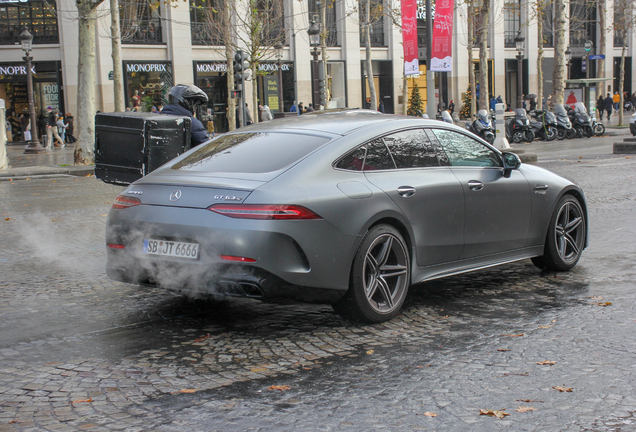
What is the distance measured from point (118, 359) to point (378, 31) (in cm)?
4825

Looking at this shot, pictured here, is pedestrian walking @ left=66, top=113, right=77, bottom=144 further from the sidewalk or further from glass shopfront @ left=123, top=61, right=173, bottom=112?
the sidewalk

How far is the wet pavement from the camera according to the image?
3.55 meters

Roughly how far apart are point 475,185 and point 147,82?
37069 mm

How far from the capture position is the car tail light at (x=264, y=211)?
462 cm

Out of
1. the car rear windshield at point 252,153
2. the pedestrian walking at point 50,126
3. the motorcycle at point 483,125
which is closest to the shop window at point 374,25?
the pedestrian walking at point 50,126

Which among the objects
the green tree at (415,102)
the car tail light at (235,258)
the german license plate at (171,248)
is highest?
the green tree at (415,102)

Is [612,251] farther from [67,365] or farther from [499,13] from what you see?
[499,13]

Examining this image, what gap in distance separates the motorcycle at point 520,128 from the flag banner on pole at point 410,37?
32.6 feet

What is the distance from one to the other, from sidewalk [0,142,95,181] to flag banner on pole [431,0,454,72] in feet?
33.9

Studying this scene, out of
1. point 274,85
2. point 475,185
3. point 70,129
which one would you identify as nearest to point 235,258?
point 475,185

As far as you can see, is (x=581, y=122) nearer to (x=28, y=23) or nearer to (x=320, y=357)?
(x=28, y=23)

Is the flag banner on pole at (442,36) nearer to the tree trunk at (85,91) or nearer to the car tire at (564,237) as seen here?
the tree trunk at (85,91)

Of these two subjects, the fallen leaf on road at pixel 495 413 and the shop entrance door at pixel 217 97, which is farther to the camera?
the shop entrance door at pixel 217 97

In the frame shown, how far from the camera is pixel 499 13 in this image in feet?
190
